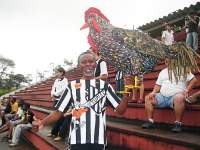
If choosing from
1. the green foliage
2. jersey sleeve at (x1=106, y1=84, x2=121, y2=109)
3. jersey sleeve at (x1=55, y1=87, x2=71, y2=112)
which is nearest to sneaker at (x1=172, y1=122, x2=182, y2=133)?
jersey sleeve at (x1=106, y1=84, x2=121, y2=109)

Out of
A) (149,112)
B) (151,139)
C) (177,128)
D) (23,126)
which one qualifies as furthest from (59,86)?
(177,128)

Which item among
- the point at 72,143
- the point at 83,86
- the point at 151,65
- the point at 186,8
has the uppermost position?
the point at 186,8

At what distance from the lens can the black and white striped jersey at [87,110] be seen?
2.77 meters

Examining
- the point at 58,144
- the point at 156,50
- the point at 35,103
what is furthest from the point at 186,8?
the point at 156,50

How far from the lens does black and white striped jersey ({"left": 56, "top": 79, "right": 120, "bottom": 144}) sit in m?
2.77

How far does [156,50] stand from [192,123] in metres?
1.29

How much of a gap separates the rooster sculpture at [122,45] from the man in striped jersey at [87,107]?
Answer: 0.25 meters

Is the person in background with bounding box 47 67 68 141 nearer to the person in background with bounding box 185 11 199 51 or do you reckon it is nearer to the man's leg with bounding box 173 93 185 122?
the man's leg with bounding box 173 93 185 122

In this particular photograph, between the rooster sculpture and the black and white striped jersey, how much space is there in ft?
0.99

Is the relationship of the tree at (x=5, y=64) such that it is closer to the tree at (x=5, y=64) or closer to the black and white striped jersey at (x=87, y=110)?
the tree at (x=5, y=64)

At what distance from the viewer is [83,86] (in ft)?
9.26

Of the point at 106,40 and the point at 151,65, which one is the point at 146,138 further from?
the point at 106,40

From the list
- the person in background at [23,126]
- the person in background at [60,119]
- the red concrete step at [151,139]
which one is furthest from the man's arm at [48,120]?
the person in background at [23,126]

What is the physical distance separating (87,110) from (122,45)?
681mm
